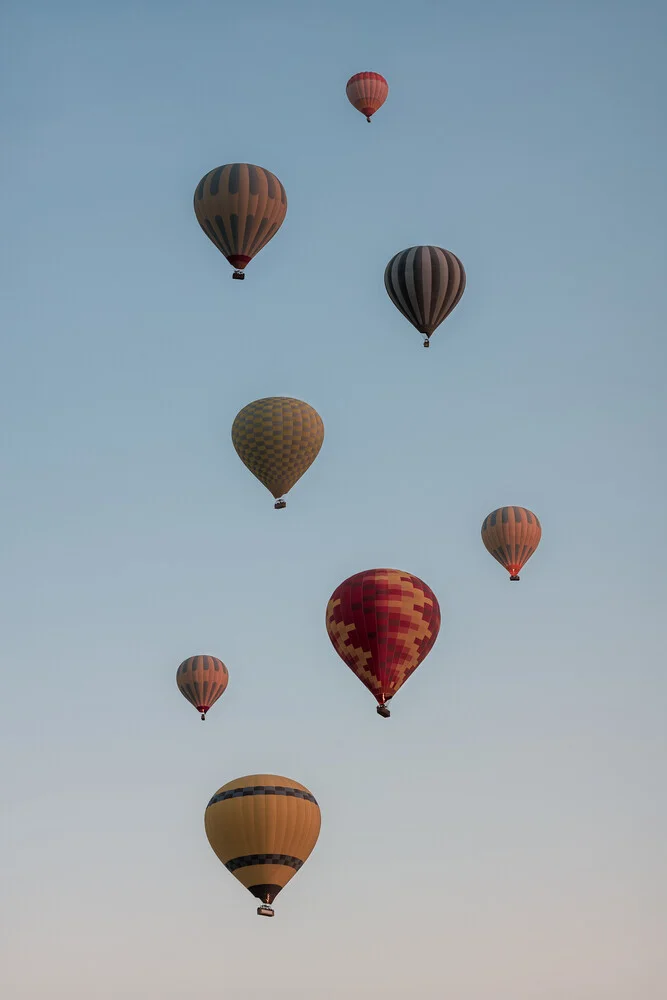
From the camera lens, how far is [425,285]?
51094mm

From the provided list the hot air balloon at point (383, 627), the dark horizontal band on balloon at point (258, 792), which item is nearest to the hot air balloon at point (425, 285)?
the hot air balloon at point (383, 627)

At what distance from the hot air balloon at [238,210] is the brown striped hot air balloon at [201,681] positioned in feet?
66.8

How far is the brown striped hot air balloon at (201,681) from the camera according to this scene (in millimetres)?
64375

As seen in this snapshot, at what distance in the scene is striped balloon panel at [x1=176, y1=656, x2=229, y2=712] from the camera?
6438cm

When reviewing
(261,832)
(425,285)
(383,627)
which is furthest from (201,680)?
(383,627)

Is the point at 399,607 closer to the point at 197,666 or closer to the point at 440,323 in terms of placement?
the point at 440,323

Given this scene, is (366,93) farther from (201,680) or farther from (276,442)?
(201,680)

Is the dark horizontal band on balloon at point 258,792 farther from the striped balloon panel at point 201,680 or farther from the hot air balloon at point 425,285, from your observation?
the striped balloon panel at point 201,680

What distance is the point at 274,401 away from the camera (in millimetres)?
54719

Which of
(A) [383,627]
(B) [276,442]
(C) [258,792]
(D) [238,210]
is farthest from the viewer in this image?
(B) [276,442]

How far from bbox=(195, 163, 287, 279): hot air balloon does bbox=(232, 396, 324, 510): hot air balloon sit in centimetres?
581

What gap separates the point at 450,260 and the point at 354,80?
51.5 ft

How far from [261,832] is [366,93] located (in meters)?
30.8

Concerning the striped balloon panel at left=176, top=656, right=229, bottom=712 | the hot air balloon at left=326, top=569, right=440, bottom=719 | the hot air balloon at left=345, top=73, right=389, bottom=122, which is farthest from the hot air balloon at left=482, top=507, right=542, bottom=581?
the hot air balloon at left=326, top=569, right=440, bottom=719
